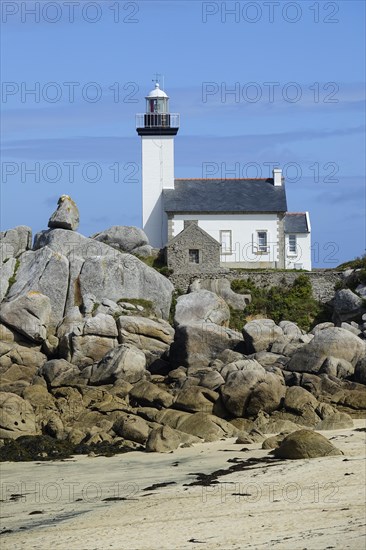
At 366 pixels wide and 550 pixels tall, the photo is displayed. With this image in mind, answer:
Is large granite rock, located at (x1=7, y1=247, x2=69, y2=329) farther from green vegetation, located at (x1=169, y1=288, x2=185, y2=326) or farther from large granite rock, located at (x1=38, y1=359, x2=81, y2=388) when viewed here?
large granite rock, located at (x1=38, y1=359, x2=81, y2=388)

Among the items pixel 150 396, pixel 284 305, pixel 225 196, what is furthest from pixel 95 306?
pixel 225 196

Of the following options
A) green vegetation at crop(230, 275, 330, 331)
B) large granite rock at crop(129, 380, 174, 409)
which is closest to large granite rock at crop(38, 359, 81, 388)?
large granite rock at crop(129, 380, 174, 409)

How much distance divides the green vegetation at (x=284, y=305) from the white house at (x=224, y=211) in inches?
164

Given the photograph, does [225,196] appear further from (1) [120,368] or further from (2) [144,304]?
(1) [120,368]

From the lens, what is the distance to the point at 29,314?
39.1m

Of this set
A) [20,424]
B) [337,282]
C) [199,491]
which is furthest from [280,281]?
[199,491]

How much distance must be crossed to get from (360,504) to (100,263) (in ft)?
81.8

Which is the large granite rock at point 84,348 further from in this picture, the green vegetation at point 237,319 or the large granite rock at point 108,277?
the green vegetation at point 237,319

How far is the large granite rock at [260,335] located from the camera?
37188 millimetres

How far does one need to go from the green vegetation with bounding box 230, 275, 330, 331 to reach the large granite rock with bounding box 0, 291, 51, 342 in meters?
7.47

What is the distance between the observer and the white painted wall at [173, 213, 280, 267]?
4922 cm

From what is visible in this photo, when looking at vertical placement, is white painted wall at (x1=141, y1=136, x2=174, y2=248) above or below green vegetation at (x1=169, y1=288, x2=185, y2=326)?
above

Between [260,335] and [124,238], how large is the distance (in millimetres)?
11348

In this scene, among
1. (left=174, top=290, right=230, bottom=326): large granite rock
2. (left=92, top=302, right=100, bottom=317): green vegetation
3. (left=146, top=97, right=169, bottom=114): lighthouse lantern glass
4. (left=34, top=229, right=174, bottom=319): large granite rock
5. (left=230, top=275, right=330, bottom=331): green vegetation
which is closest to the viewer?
(left=92, top=302, right=100, bottom=317): green vegetation
